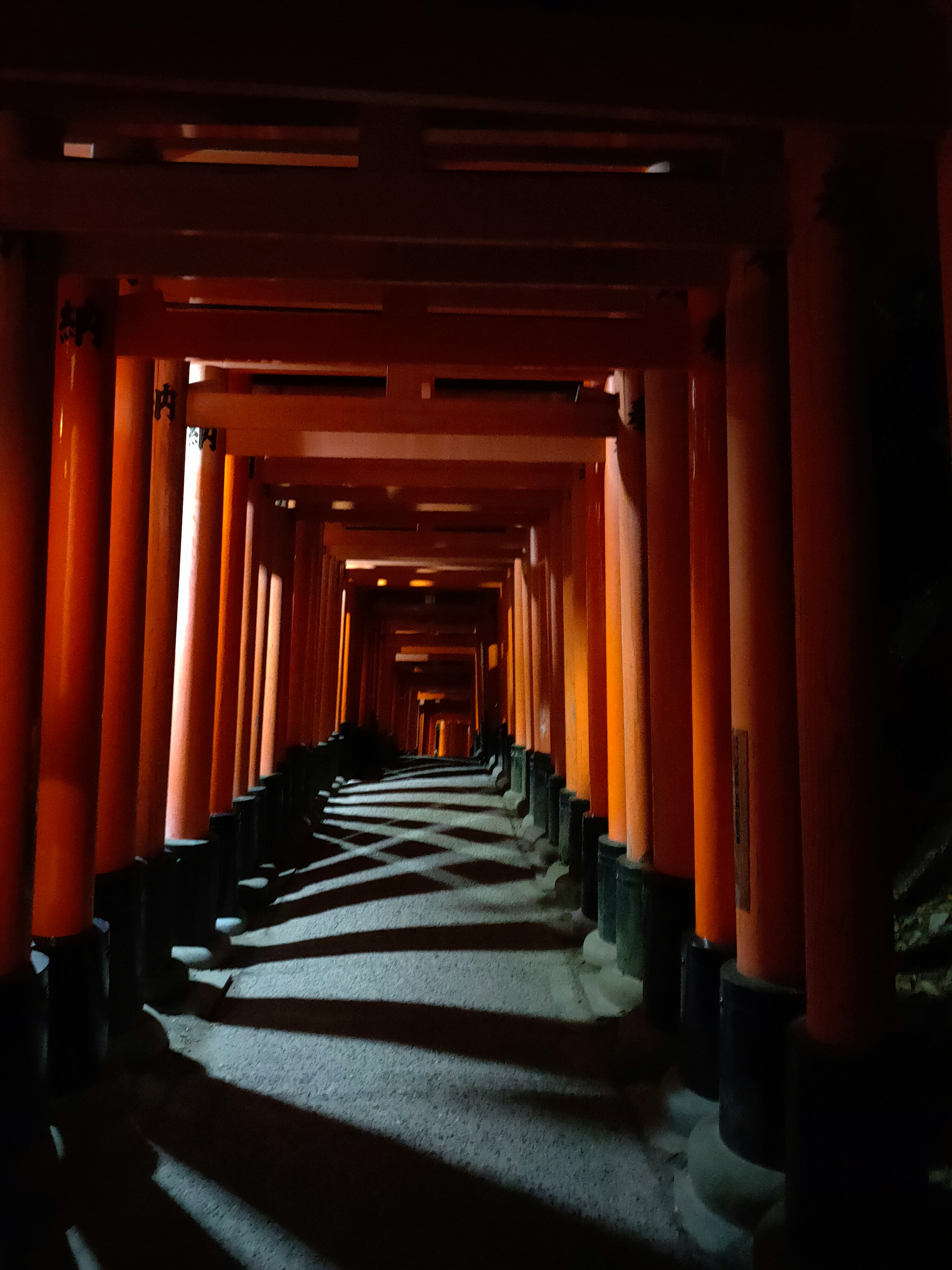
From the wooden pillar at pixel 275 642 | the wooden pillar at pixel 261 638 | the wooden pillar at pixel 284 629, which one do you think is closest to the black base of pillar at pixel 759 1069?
the wooden pillar at pixel 261 638

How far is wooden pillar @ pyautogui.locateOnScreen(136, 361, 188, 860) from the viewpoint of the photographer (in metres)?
4.04

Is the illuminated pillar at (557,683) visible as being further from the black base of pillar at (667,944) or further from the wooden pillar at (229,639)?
the black base of pillar at (667,944)

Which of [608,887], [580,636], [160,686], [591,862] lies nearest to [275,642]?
[580,636]

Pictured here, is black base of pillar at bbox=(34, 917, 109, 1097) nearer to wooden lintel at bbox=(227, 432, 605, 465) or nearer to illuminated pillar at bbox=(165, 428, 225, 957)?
illuminated pillar at bbox=(165, 428, 225, 957)

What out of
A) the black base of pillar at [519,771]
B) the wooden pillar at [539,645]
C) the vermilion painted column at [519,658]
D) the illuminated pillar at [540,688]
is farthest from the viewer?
the vermilion painted column at [519,658]

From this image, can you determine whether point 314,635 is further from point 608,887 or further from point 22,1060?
point 22,1060

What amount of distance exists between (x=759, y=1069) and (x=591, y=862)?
287 cm

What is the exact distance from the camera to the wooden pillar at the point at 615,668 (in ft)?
14.9

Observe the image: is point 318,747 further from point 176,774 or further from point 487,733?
point 487,733

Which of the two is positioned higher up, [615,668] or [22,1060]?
[615,668]

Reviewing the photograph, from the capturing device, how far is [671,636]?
3.54 meters

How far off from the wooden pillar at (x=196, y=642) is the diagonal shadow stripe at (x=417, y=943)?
30.3 inches

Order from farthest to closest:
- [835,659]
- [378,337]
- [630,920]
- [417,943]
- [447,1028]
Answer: [417,943] < [630,920] < [447,1028] < [378,337] < [835,659]

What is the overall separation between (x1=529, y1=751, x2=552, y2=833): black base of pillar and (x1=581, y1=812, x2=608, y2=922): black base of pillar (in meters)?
2.11
